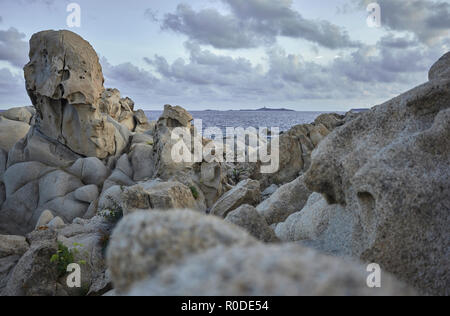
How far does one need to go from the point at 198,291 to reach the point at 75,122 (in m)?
26.7

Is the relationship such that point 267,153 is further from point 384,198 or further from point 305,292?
point 305,292

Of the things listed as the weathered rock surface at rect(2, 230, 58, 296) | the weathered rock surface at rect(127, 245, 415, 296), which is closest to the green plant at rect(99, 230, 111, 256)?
the weathered rock surface at rect(2, 230, 58, 296)

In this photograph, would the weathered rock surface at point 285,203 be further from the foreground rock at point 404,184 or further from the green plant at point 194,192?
the green plant at point 194,192

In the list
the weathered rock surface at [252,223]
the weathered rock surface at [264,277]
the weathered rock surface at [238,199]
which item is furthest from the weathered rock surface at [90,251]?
the weathered rock surface at [264,277]

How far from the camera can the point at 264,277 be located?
1.90 meters

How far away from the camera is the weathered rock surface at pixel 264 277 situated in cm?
187

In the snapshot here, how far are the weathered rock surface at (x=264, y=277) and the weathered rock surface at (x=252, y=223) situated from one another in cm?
431

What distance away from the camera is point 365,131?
6.02 meters

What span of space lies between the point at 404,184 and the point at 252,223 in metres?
2.92

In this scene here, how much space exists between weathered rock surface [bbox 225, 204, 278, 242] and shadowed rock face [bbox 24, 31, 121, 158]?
2114 centimetres

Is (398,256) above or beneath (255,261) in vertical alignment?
beneath

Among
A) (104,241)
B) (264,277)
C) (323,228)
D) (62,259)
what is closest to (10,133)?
(104,241)

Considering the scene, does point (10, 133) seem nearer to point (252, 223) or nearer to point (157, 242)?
point (252, 223)
